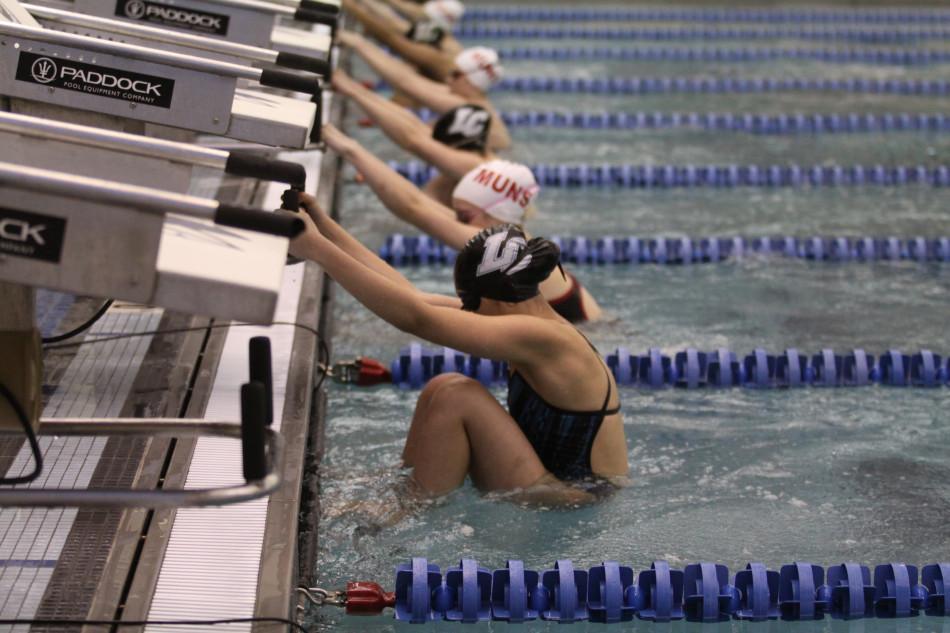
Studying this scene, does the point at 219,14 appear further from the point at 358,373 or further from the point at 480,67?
the point at 480,67

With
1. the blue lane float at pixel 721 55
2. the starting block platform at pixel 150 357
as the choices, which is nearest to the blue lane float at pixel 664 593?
the starting block platform at pixel 150 357

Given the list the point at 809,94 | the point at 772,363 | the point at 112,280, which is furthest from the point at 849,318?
the point at 809,94

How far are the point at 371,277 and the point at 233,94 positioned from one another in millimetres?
638

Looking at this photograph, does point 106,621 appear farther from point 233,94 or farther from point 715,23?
point 715,23

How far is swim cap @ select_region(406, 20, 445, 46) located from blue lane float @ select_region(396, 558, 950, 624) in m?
5.65

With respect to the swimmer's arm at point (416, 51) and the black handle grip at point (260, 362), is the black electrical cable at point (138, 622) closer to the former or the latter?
the black handle grip at point (260, 362)

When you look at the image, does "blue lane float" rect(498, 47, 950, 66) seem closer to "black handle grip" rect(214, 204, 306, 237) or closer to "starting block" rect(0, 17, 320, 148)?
"starting block" rect(0, 17, 320, 148)

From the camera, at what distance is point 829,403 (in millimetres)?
4895

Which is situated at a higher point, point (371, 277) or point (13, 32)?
point (13, 32)

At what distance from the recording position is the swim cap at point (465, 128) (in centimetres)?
619

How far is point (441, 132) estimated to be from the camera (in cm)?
624

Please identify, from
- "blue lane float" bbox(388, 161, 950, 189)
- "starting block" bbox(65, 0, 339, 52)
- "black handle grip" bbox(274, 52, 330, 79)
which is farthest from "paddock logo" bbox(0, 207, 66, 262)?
"blue lane float" bbox(388, 161, 950, 189)

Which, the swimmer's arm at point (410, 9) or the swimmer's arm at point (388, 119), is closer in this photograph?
the swimmer's arm at point (388, 119)

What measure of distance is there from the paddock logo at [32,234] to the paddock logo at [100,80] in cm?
128
